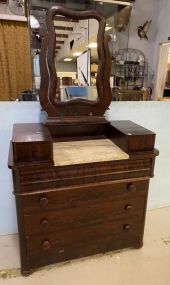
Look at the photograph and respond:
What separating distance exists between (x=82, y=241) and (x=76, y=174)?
18.7 inches

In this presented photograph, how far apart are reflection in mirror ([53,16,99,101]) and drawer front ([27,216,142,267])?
0.79 metres

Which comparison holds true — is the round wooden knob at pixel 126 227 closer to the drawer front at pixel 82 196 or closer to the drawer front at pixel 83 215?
the drawer front at pixel 83 215

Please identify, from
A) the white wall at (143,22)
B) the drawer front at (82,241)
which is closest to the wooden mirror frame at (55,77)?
the white wall at (143,22)

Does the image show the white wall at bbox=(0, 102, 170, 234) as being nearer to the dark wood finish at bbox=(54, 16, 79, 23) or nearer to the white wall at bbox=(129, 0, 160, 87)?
the white wall at bbox=(129, 0, 160, 87)

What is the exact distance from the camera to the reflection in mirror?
1.11m

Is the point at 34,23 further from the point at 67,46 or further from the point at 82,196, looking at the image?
the point at 82,196

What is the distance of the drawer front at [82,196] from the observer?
101 centimetres

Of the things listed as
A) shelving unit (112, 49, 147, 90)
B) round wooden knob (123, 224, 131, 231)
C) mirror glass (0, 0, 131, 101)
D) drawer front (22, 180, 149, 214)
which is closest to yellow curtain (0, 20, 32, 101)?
mirror glass (0, 0, 131, 101)

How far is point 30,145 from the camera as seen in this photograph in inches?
35.1

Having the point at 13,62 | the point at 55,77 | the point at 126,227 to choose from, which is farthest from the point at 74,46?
the point at 126,227

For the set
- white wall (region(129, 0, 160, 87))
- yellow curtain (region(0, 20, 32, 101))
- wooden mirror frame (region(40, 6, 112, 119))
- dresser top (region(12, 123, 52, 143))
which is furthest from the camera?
white wall (region(129, 0, 160, 87))

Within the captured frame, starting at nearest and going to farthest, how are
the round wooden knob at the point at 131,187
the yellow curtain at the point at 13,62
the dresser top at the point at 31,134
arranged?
the dresser top at the point at 31,134 → the round wooden knob at the point at 131,187 → the yellow curtain at the point at 13,62

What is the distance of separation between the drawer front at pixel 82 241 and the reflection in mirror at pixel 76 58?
0.79m

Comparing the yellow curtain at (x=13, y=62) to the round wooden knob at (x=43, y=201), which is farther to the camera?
the yellow curtain at (x=13, y=62)
